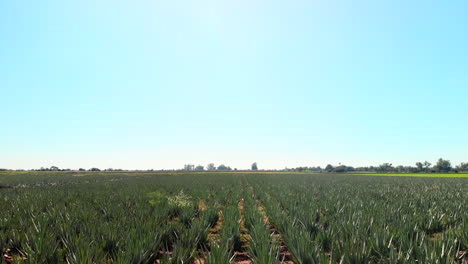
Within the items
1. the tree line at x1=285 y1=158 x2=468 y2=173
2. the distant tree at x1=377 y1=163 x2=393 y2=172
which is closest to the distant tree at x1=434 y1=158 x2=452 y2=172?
the tree line at x1=285 y1=158 x2=468 y2=173

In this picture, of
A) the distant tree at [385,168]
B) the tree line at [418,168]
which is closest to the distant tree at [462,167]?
the tree line at [418,168]

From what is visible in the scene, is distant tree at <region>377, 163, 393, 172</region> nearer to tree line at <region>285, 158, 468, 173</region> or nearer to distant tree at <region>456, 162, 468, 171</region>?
tree line at <region>285, 158, 468, 173</region>

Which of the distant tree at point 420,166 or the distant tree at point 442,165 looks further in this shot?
the distant tree at point 420,166

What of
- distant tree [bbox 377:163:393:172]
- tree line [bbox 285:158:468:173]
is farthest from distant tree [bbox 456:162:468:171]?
distant tree [bbox 377:163:393:172]

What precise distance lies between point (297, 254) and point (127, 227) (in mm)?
3764

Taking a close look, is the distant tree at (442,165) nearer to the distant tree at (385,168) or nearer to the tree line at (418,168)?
the tree line at (418,168)

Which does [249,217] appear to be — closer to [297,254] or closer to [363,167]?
[297,254]

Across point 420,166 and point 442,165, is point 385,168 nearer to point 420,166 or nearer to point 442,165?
point 420,166

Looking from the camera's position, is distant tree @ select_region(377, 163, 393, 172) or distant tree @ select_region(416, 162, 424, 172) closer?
distant tree @ select_region(416, 162, 424, 172)

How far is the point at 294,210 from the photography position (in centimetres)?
785

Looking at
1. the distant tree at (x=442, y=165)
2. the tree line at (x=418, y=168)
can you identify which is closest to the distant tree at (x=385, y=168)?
the tree line at (x=418, y=168)

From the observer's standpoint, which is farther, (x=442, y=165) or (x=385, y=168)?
(x=385, y=168)

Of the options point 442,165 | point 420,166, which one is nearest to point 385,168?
point 420,166

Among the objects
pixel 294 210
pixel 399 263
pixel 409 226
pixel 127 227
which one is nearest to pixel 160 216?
pixel 127 227
